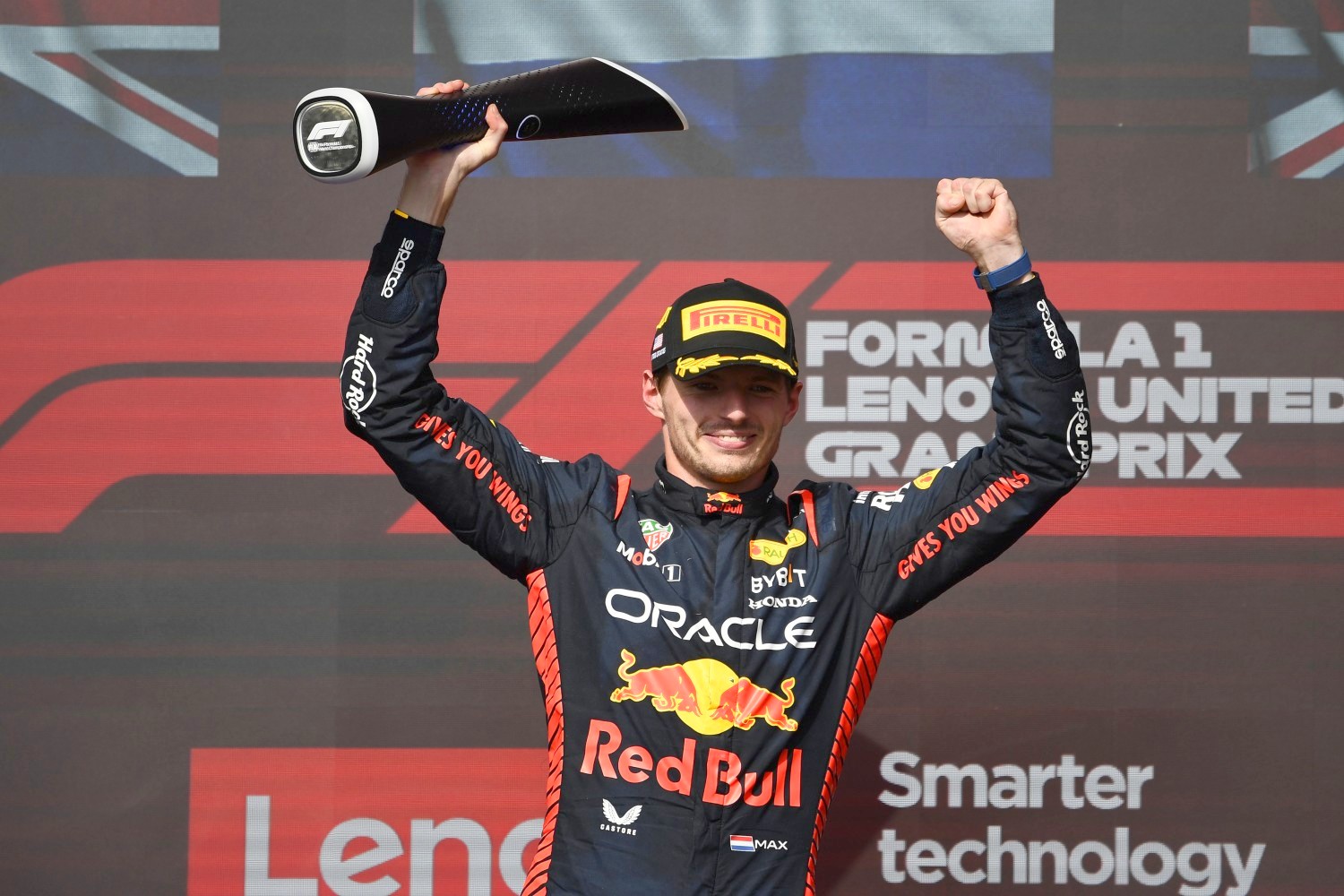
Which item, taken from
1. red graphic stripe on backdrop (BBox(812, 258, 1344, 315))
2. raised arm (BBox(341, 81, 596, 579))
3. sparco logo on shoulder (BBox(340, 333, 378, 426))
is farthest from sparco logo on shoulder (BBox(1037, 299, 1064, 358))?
red graphic stripe on backdrop (BBox(812, 258, 1344, 315))

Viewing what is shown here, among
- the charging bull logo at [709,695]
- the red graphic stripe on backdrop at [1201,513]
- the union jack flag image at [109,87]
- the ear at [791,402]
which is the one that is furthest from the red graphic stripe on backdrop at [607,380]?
the charging bull logo at [709,695]

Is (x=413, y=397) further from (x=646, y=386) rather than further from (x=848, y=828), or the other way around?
(x=848, y=828)

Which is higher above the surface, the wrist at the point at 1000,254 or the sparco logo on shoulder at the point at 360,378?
the wrist at the point at 1000,254

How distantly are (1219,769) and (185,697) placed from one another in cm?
198

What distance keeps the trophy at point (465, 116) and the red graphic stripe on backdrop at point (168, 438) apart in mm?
950

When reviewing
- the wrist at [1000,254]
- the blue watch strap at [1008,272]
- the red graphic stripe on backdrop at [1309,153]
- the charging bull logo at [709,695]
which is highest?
the red graphic stripe on backdrop at [1309,153]

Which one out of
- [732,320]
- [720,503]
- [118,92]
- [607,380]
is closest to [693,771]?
[720,503]

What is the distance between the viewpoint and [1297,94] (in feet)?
8.40

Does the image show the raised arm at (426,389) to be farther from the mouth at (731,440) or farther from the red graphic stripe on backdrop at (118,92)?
the red graphic stripe on backdrop at (118,92)

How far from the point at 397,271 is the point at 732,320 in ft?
1.34

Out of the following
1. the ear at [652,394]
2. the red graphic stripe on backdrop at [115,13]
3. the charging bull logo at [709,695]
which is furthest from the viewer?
the red graphic stripe on backdrop at [115,13]

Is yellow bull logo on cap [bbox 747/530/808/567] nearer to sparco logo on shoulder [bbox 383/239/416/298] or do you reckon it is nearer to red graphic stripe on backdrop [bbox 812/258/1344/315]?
sparco logo on shoulder [bbox 383/239/416/298]

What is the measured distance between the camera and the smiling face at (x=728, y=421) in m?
1.62

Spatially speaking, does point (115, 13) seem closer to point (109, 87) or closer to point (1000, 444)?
point (109, 87)
